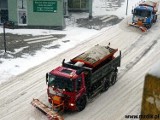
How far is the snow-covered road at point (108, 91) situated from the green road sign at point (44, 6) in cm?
600

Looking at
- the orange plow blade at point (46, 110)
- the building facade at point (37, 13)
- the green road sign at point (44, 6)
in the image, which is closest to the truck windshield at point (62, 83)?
the orange plow blade at point (46, 110)

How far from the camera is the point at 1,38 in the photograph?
2997cm

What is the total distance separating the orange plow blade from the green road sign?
55.8 feet

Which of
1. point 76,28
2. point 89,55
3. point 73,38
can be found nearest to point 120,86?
point 89,55

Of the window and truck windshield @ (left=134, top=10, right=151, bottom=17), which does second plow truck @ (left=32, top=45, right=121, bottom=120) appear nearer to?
the window

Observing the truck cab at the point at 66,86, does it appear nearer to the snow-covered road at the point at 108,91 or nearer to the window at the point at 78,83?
the window at the point at 78,83

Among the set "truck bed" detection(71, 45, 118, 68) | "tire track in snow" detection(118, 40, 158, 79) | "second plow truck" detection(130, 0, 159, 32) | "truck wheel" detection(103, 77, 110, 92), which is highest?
"second plow truck" detection(130, 0, 159, 32)

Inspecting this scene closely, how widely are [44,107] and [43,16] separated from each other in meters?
17.8

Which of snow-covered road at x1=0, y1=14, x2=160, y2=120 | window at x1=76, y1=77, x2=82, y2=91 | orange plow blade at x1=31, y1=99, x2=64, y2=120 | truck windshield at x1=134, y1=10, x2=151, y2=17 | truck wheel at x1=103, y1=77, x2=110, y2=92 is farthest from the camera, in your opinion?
truck windshield at x1=134, y1=10, x2=151, y2=17

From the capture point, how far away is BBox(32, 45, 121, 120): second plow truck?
16.0 metres

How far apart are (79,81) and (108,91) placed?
386cm

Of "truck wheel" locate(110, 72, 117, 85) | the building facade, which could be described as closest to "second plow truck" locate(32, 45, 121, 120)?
"truck wheel" locate(110, 72, 117, 85)

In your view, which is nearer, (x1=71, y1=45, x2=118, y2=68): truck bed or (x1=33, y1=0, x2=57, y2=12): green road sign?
(x1=71, y1=45, x2=118, y2=68): truck bed

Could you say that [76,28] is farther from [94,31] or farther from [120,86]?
[120,86]
